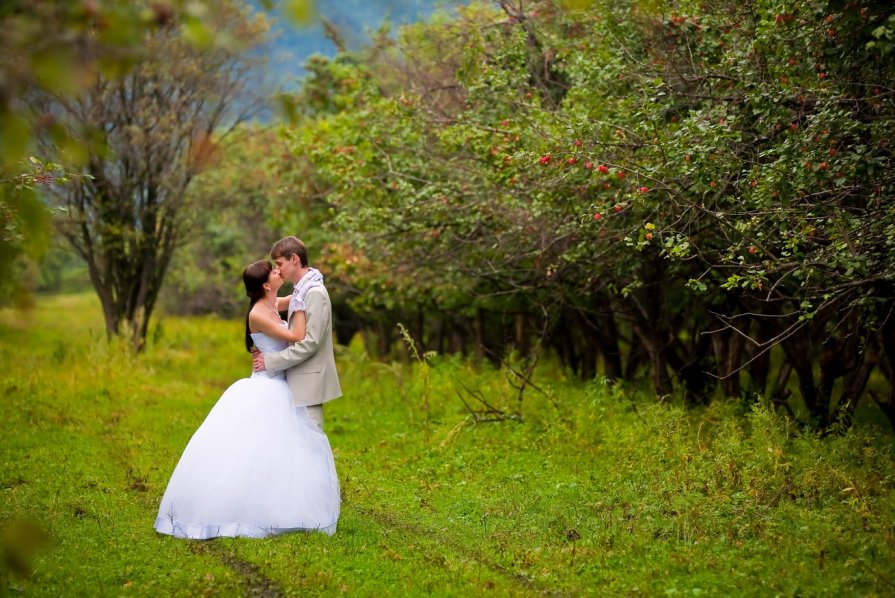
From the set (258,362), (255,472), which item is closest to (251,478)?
(255,472)

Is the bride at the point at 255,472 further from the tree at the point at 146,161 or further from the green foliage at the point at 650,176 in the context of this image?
the tree at the point at 146,161

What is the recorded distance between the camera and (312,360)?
8156 millimetres

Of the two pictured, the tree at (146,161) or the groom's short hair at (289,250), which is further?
the tree at (146,161)

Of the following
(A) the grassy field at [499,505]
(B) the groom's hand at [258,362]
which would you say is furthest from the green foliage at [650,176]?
(B) the groom's hand at [258,362]

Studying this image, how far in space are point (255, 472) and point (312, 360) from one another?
112 cm

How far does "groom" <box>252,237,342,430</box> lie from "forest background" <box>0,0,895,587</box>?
1.88 meters

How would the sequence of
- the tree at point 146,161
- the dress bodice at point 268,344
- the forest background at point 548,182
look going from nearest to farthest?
the forest background at point 548,182 → the dress bodice at point 268,344 → the tree at point 146,161

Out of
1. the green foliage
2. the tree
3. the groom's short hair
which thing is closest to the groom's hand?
the groom's short hair

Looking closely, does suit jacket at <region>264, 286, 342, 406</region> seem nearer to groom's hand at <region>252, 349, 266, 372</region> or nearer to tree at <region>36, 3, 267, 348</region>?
groom's hand at <region>252, 349, 266, 372</region>

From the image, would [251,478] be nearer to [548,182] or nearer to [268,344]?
[268,344]

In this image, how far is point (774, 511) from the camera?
7902 millimetres

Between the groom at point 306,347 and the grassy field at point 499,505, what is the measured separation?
1.21 m

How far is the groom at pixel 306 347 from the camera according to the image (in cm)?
802

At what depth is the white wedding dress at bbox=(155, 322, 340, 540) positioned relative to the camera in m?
7.54
